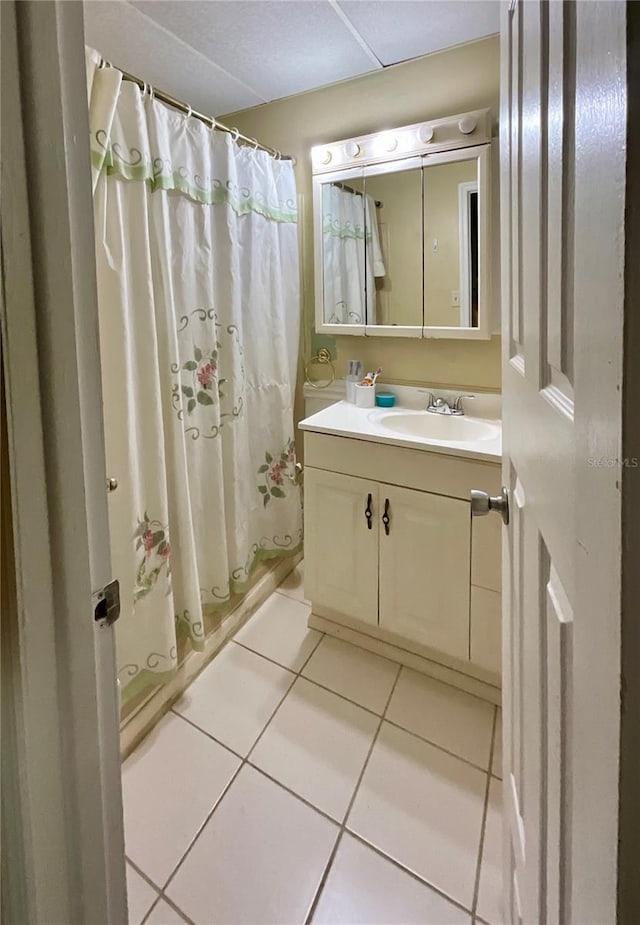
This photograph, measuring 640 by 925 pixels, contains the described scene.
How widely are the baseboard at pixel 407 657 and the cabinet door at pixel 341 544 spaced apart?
0.40 ft

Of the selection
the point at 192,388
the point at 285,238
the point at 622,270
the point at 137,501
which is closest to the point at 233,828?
the point at 137,501

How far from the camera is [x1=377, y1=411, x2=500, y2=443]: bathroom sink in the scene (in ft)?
6.05

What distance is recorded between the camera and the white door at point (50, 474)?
49 centimetres

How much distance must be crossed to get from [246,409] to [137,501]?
684mm

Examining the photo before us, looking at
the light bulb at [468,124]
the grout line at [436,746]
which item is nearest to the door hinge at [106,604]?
the grout line at [436,746]

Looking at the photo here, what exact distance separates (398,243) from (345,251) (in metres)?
0.24

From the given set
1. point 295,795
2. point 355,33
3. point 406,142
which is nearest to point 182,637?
point 295,795

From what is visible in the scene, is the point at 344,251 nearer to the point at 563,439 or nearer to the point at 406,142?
the point at 406,142

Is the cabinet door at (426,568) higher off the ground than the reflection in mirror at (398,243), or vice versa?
the reflection in mirror at (398,243)

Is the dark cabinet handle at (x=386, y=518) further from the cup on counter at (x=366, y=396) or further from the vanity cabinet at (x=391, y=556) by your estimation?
the cup on counter at (x=366, y=396)

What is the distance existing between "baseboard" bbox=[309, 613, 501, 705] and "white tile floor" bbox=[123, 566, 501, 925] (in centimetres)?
3

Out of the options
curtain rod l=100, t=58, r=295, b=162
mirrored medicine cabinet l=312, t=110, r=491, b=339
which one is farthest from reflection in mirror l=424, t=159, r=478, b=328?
curtain rod l=100, t=58, r=295, b=162

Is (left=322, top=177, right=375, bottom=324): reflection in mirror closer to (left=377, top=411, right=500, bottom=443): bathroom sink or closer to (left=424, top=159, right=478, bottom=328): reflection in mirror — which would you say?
(left=424, top=159, right=478, bottom=328): reflection in mirror

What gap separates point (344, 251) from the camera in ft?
6.81
